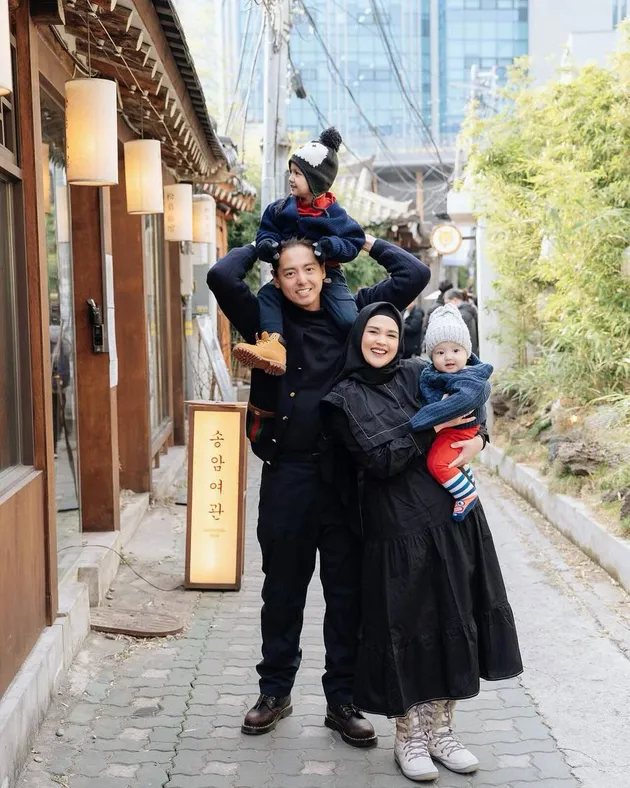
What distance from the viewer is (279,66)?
43.2 ft

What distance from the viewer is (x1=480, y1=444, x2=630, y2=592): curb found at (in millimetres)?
6840

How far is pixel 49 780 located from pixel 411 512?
6.16 feet

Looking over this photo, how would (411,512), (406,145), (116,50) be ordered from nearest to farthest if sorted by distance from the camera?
(411,512)
(116,50)
(406,145)

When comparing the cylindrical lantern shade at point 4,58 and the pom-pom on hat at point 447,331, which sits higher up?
the cylindrical lantern shade at point 4,58

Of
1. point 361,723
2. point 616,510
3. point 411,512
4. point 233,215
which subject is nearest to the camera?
point 411,512

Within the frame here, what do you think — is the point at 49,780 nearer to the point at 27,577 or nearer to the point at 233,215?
the point at 27,577

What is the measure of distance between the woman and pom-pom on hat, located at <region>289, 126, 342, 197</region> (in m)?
0.61

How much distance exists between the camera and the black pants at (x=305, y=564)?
425 cm

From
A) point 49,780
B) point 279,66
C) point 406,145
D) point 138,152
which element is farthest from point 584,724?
point 406,145

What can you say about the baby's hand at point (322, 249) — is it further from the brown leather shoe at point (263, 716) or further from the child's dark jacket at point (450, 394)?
the brown leather shoe at point (263, 716)

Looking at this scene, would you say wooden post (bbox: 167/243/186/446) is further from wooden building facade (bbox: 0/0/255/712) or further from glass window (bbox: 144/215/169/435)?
glass window (bbox: 144/215/169/435)

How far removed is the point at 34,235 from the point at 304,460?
1.79m

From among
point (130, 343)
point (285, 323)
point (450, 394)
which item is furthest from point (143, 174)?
point (450, 394)

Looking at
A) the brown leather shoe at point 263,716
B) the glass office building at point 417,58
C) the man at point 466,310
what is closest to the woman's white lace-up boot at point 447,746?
the brown leather shoe at point 263,716
